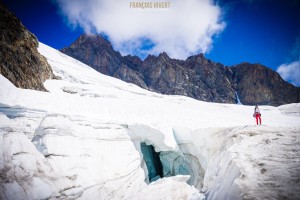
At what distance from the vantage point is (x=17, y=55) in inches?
709

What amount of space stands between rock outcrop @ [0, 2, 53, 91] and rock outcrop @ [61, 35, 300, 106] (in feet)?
200

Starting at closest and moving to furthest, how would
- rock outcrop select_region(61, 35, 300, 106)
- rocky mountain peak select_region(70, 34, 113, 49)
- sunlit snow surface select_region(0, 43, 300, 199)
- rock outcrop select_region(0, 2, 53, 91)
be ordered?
sunlit snow surface select_region(0, 43, 300, 199) → rock outcrop select_region(0, 2, 53, 91) → rock outcrop select_region(61, 35, 300, 106) → rocky mountain peak select_region(70, 34, 113, 49)

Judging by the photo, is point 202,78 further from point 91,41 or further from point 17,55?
point 17,55

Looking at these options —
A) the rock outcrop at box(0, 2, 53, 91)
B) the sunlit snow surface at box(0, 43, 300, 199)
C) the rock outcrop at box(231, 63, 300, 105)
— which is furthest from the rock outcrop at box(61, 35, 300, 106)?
the sunlit snow surface at box(0, 43, 300, 199)

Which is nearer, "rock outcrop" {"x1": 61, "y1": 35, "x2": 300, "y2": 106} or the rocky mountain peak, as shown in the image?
"rock outcrop" {"x1": 61, "y1": 35, "x2": 300, "y2": 106}

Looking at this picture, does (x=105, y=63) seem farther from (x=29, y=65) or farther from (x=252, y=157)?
(x=252, y=157)

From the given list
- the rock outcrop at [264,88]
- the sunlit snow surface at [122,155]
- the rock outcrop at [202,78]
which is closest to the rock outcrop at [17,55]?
the sunlit snow surface at [122,155]

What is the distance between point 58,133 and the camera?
7855mm

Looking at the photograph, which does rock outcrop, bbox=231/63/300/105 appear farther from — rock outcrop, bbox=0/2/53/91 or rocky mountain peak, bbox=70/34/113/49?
rock outcrop, bbox=0/2/53/91

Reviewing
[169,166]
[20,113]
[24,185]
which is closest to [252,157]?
[24,185]

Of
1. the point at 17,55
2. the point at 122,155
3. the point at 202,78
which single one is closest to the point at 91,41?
the point at 202,78

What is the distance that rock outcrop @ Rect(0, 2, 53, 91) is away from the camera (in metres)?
16.0

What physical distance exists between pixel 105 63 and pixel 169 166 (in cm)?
8713

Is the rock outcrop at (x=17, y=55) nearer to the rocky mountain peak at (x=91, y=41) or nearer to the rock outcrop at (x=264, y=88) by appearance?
the rock outcrop at (x=264, y=88)
